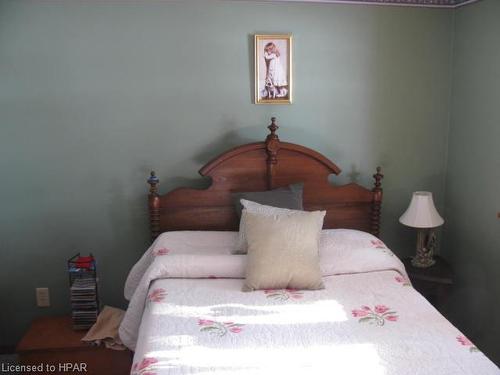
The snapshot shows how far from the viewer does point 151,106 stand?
275 centimetres

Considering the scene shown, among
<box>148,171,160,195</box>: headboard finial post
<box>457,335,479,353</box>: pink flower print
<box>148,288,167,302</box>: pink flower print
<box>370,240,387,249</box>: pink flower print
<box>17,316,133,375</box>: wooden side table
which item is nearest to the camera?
<box>457,335,479,353</box>: pink flower print

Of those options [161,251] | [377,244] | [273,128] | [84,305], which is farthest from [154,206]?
[377,244]

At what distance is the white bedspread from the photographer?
5.27ft

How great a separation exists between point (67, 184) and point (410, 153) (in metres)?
2.10

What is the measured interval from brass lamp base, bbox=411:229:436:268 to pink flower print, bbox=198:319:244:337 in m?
1.37

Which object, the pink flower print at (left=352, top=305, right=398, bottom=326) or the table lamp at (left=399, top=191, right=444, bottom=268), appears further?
the table lamp at (left=399, top=191, right=444, bottom=268)

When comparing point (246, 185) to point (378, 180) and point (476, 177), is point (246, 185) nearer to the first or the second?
point (378, 180)

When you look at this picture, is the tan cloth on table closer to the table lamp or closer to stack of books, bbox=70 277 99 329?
stack of books, bbox=70 277 99 329

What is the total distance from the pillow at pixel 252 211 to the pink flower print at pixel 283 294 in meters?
0.31

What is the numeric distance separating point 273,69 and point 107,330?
1714 mm

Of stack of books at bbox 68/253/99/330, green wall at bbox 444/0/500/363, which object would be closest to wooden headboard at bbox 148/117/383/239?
stack of books at bbox 68/253/99/330

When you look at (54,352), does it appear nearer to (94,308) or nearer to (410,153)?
(94,308)

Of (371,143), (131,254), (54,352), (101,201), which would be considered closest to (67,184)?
(101,201)

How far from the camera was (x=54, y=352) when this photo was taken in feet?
7.88
